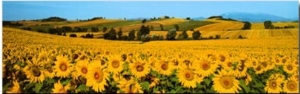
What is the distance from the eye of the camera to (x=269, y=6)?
13.3 feet

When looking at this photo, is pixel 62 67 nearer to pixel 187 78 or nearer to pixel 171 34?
pixel 187 78

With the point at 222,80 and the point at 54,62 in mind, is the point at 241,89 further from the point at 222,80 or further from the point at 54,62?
the point at 54,62

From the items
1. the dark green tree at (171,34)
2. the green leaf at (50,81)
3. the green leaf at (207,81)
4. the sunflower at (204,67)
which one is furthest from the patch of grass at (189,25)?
the green leaf at (50,81)

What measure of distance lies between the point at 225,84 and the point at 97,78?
822 millimetres

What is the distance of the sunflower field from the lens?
140 inches

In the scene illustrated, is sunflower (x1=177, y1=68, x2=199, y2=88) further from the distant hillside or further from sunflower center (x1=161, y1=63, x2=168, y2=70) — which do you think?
the distant hillside

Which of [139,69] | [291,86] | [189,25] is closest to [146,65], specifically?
[139,69]

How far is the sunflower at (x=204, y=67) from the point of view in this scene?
374 centimetres

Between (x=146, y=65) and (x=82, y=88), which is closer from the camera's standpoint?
(x=82, y=88)

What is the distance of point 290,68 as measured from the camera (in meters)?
3.98

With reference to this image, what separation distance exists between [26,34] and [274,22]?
1.82m

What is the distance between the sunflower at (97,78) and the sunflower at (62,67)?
14 centimetres

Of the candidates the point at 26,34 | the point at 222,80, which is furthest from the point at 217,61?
the point at 26,34

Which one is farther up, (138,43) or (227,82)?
(138,43)
